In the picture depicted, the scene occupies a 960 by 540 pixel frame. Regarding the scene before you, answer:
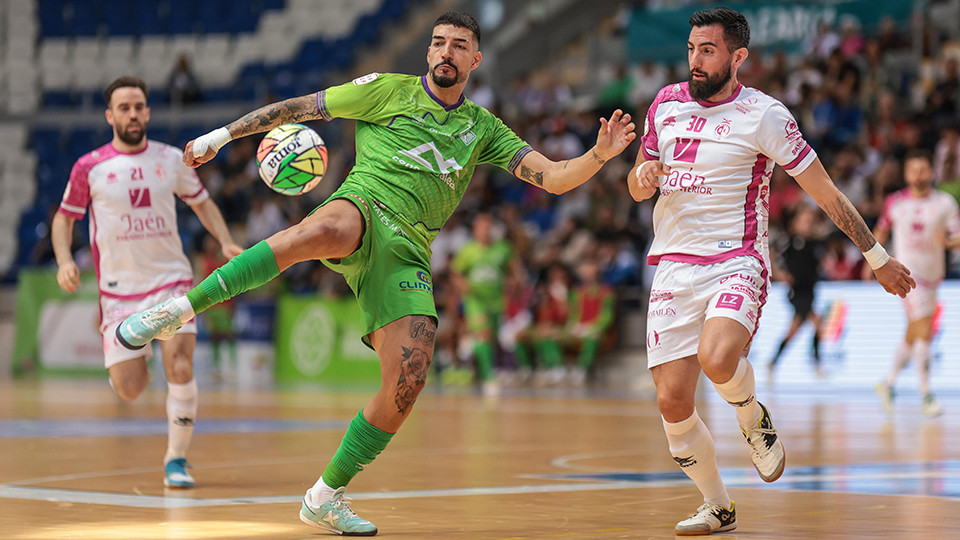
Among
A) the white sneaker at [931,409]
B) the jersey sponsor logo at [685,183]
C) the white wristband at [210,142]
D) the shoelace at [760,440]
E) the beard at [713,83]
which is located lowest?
the white sneaker at [931,409]

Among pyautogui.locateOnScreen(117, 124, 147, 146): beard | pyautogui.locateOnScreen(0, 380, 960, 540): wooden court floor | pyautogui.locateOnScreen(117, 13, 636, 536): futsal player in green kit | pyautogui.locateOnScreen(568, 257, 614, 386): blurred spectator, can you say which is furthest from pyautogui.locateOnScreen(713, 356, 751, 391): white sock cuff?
pyautogui.locateOnScreen(568, 257, 614, 386): blurred spectator

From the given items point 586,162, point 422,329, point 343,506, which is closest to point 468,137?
point 586,162

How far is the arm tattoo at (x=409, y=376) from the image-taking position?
5719 millimetres

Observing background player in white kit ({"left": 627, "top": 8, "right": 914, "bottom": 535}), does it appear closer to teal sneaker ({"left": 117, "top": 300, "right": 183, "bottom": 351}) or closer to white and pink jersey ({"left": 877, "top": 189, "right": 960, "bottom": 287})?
teal sneaker ({"left": 117, "top": 300, "right": 183, "bottom": 351})

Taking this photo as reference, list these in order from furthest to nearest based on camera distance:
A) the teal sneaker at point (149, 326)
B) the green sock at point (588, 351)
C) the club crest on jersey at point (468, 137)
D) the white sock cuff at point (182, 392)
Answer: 1. the green sock at point (588, 351)
2. the white sock cuff at point (182, 392)
3. the club crest on jersey at point (468, 137)
4. the teal sneaker at point (149, 326)

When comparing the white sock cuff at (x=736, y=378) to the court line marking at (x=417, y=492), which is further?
the court line marking at (x=417, y=492)

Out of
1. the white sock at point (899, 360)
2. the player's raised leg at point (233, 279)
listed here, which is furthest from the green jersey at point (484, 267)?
the player's raised leg at point (233, 279)

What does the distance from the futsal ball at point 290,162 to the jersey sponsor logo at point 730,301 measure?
199 centimetres

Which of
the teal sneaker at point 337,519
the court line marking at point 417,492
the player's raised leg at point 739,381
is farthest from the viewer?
the court line marking at point 417,492

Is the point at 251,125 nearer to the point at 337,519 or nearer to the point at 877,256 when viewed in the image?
the point at 337,519

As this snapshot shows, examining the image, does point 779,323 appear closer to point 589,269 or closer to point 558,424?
point 589,269

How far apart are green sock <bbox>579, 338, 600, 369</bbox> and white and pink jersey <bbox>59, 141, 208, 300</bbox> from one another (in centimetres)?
1202

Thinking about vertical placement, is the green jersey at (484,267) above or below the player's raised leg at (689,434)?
above

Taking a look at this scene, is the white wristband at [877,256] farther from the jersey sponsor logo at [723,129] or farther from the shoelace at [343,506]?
the shoelace at [343,506]
